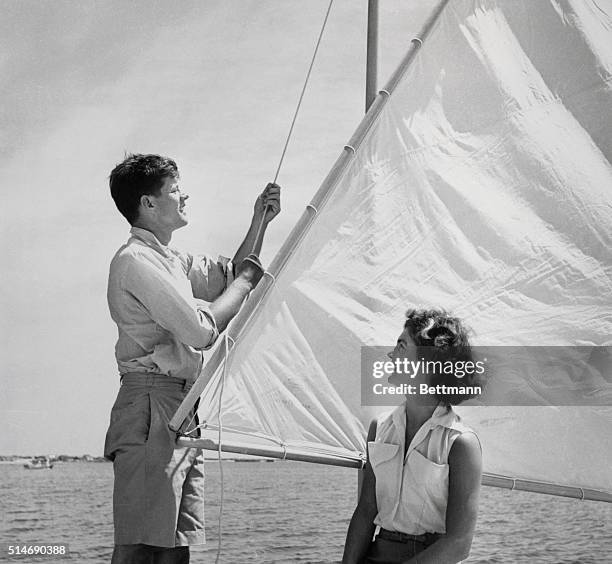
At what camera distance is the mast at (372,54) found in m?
3.16

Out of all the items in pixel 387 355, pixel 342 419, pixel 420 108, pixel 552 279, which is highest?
pixel 420 108

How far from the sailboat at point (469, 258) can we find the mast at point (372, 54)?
171mm

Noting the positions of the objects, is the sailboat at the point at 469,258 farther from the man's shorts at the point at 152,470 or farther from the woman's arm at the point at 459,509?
the woman's arm at the point at 459,509

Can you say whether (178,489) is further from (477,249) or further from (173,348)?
(477,249)

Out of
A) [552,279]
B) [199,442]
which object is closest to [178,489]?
[199,442]

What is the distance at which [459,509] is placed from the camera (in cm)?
244

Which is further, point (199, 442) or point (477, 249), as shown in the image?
point (477, 249)

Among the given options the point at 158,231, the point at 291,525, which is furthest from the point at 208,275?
the point at 291,525

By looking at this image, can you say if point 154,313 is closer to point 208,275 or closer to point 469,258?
point 208,275

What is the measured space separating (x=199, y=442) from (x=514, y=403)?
38.2 inches

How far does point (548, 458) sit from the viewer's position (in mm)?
2746

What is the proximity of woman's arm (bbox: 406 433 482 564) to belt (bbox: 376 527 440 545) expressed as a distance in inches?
2.1

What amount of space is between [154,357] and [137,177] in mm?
569

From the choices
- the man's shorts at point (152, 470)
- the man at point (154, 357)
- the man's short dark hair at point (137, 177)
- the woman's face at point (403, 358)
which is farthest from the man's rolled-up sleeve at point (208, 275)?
the woman's face at point (403, 358)
